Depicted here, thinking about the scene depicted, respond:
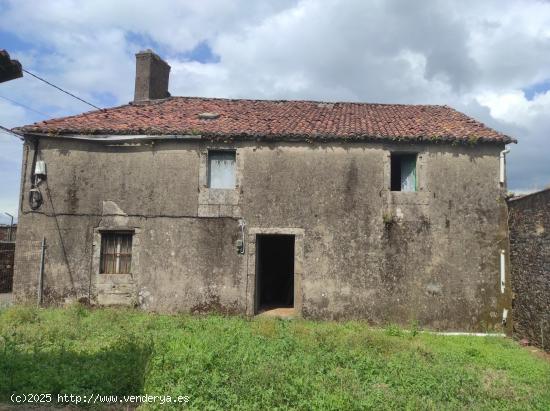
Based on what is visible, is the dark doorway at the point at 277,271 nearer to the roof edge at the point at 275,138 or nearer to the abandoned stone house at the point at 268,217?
the abandoned stone house at the point at 268,217

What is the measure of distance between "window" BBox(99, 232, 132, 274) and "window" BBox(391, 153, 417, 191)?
25.4 feet

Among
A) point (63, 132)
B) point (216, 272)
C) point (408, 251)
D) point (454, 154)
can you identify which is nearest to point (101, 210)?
point (63, 132)

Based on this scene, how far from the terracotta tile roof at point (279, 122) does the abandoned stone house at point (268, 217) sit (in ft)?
0.28

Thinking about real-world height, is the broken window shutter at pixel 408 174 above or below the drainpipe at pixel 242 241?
above

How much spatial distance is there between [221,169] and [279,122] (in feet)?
7.68

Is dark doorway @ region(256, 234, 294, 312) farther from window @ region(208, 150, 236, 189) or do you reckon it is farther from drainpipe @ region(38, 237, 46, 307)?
drainpipe @ region(38, 237, 46, 307)

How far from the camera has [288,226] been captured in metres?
12.0

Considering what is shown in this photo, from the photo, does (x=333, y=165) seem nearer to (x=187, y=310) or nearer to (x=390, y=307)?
(x=390, y=307)

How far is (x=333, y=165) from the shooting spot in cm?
1213

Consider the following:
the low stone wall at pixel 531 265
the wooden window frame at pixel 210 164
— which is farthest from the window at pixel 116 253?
the low stone wall at pixel 531 265

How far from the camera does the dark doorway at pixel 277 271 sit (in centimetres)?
1570

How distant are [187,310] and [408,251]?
620cm

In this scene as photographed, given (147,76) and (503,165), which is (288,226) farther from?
(147,76)

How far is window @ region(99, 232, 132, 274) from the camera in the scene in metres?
12.3
